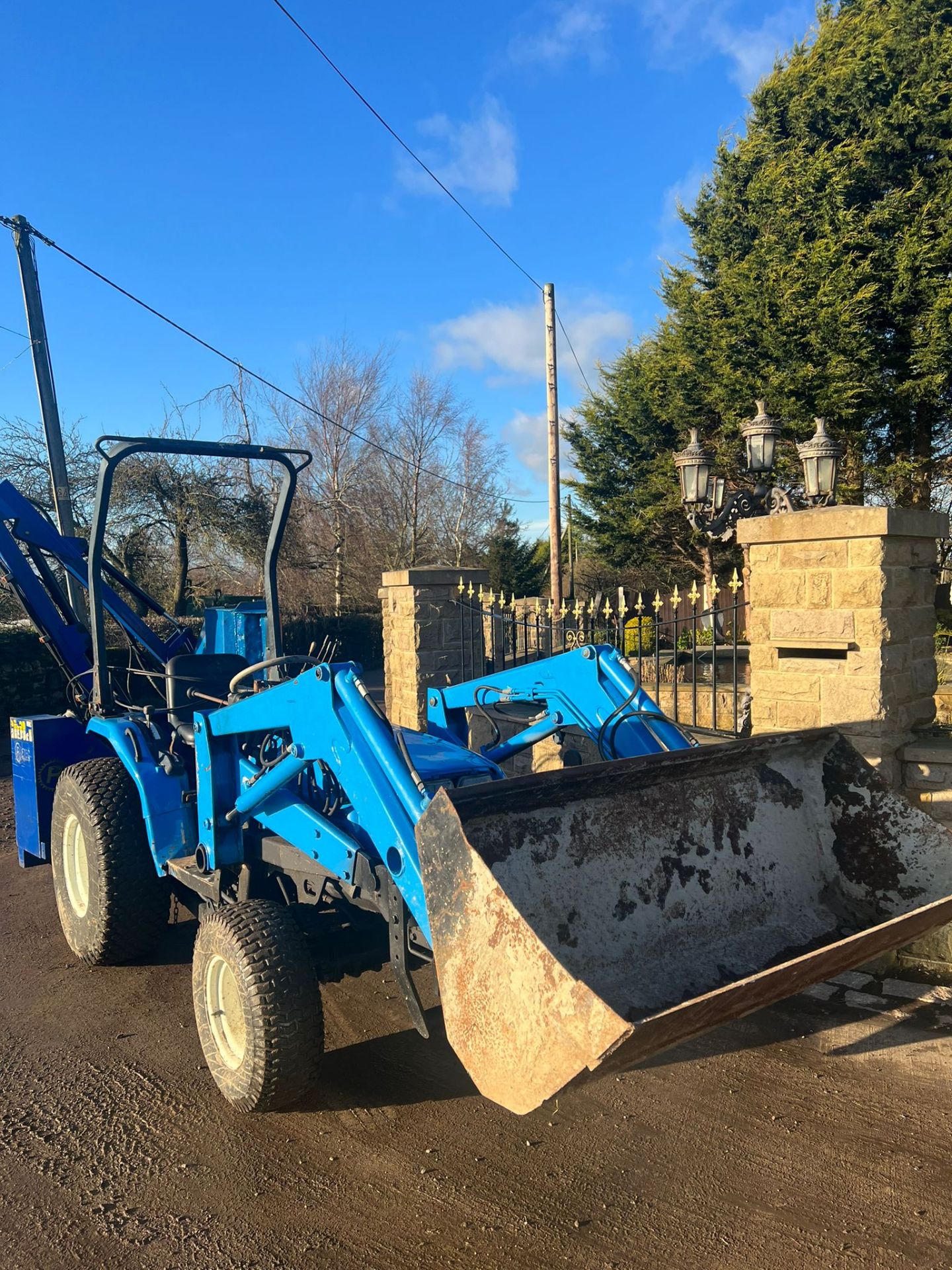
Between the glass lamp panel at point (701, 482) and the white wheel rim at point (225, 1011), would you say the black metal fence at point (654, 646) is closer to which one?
the glass lamp panel at point (701, 482)

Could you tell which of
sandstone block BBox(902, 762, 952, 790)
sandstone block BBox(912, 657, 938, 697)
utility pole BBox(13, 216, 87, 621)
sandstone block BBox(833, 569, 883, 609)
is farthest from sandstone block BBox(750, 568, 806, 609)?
utility pole BBox(13, 216, 87, 621)

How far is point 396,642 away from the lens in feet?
24.8

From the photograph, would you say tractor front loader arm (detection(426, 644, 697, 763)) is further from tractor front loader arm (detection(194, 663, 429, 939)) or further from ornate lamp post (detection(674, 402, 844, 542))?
ornate lamp post (detection(674, 402, 844, 542))

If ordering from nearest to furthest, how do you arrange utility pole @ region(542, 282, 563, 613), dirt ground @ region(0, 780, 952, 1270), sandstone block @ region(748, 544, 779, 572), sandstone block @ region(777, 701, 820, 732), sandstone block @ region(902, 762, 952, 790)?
dirt ground @ region(0, 780, 952, 1270), sandstone block @ region(902, 762, 952, 790), sandstone block @ region(777, 701, 820, 732), sandstone block @ region(748, 544, 779, 572), utility pole @ region(542, 282, 563, 613)

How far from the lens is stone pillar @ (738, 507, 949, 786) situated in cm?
440

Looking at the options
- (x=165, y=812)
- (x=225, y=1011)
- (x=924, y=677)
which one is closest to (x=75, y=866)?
(x=165, y=812)

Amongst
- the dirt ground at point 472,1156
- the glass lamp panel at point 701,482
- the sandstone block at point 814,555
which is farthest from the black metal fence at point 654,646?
the dirt ground at point 472,1156

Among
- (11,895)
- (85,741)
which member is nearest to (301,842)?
(85,741)

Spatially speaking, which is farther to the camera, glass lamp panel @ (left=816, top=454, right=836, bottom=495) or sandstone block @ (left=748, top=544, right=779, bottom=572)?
glass lamp panel @ (left=816, top=454, right=836, bottom=495)

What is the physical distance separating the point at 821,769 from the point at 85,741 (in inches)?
155

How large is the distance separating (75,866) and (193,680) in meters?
1.24

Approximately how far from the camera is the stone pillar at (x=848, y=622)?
173 inches

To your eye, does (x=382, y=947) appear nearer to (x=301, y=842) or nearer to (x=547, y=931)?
(x=301, y=842)

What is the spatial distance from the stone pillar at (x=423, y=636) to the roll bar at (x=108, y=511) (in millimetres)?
2298
